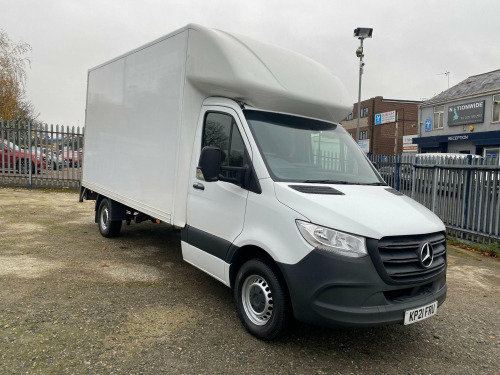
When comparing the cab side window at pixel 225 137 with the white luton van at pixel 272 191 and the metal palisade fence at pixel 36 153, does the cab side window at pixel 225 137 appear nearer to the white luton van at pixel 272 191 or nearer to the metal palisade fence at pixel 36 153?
the white luton van at pixel 272 191

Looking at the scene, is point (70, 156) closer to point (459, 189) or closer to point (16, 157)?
point (16, 157)

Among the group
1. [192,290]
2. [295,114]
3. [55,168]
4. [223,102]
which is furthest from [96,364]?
[55,168]

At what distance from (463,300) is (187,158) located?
3971mm

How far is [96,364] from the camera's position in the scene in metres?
3.00

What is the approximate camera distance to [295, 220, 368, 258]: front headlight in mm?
2928

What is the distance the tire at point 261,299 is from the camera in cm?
325

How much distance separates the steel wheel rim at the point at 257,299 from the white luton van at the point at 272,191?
0.01 metres

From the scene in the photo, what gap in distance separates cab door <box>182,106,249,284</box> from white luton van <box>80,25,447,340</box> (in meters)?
0.02

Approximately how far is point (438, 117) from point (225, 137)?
32.2 metres

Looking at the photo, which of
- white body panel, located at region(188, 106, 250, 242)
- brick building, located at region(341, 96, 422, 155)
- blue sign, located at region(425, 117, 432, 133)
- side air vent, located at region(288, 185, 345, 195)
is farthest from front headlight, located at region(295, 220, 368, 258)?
brick building, located at region(341, 96, 422, 155)

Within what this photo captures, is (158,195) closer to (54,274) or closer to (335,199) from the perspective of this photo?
(54,274)

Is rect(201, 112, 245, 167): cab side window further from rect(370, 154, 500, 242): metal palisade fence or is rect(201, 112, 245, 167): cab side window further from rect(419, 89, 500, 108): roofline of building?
rect(419, 89, 500, 108): roofline of building

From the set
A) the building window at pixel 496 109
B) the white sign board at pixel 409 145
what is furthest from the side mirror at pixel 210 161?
the white sign board at pixel 409 145

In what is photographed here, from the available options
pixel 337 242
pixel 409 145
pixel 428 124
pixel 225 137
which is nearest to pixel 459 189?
pixel 225 137
